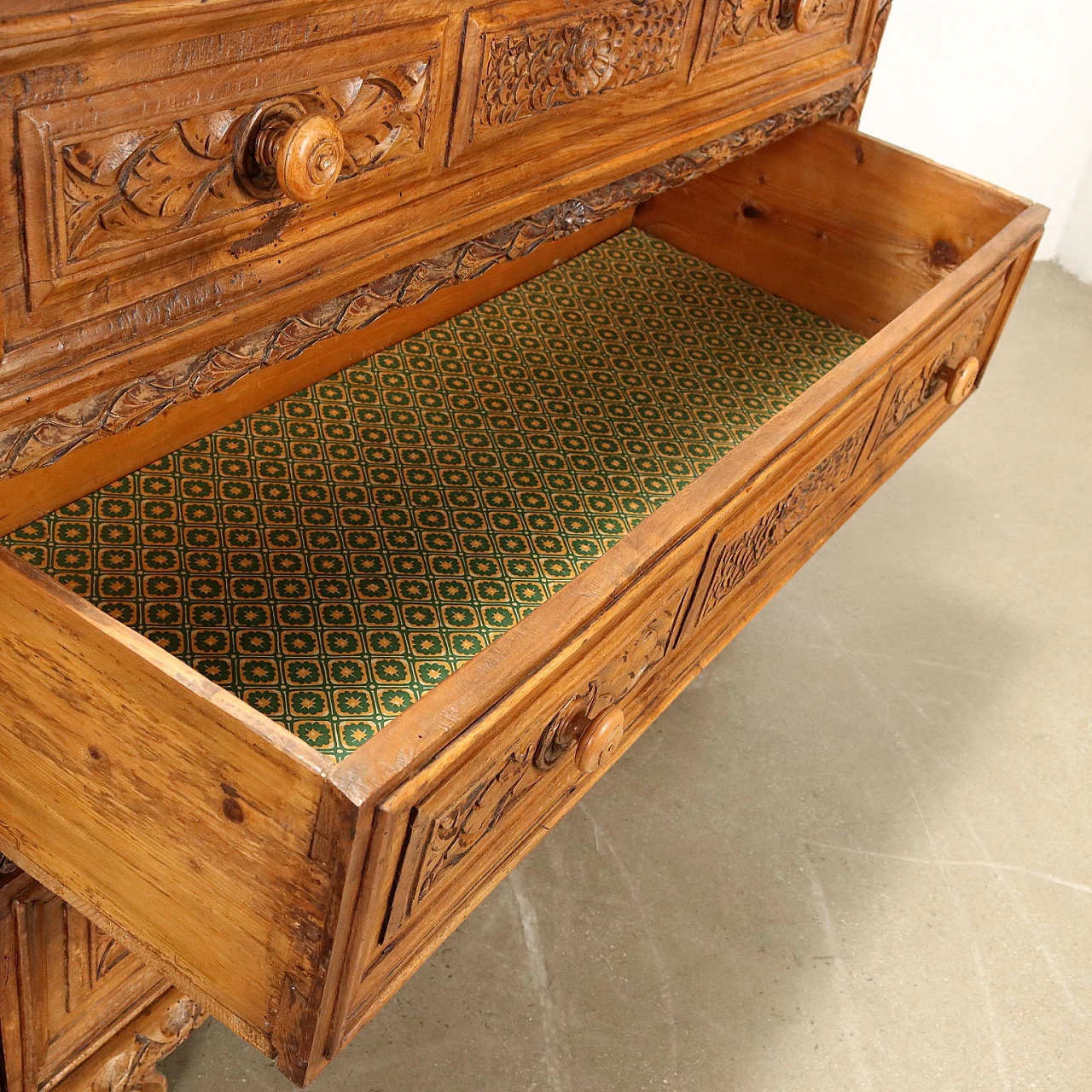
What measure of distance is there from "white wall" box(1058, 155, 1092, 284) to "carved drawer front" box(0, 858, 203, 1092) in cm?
301

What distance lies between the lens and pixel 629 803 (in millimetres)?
1715

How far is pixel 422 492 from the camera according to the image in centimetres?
119

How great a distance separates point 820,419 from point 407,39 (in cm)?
46

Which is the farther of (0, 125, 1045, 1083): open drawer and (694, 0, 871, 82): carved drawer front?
(694, 0, 871, 82): carved drawer front

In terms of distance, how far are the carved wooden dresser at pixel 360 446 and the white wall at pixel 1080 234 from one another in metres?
2.09

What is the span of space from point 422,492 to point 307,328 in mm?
356

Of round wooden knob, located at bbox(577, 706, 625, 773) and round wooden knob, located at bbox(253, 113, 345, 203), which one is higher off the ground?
round wooden knob, located at bbox(253, 113, 345, 203)

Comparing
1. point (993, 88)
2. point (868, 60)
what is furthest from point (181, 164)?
point (993, 88)

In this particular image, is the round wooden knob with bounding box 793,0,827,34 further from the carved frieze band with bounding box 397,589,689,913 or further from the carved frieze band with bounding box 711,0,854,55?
the carved frieze band with bounding box 397,589,689,913

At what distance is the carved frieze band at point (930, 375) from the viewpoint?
4.25 ft

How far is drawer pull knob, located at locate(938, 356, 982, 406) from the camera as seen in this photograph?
56.0 inches

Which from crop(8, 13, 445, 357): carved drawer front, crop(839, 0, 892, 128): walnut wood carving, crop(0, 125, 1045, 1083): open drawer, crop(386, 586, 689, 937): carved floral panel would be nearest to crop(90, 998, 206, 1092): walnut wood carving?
crop(0, 125, 1045, 1083): open drawer

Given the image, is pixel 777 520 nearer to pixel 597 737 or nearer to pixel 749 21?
pixel 597 737

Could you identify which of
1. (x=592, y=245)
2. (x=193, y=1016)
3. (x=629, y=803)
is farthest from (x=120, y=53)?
(x=629, y=803)
